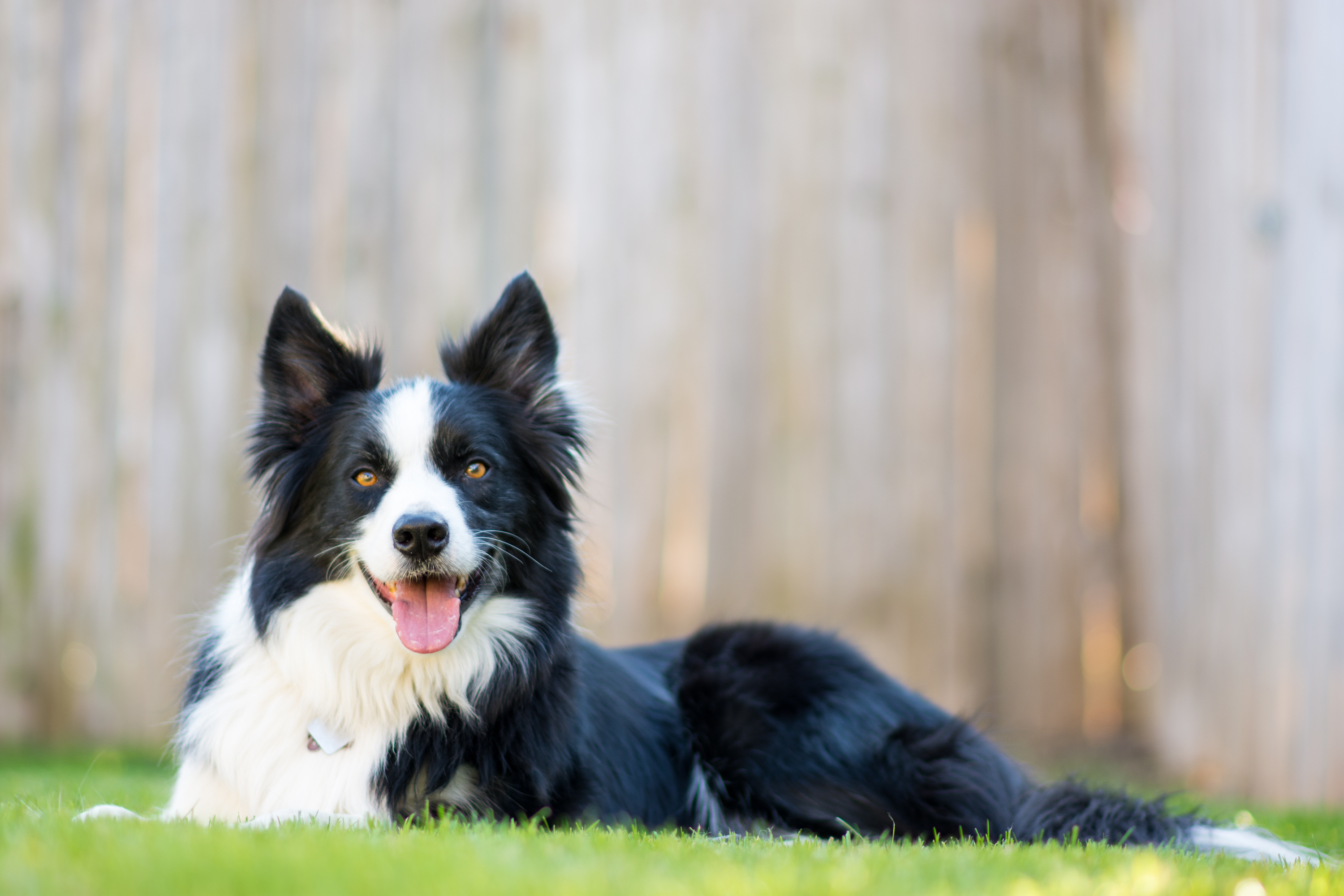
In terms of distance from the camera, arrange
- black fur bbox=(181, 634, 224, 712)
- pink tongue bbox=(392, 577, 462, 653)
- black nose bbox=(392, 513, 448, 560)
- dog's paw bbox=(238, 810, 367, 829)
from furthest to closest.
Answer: black fur bbox=(181, 634, 224, 712) → pink tongue bbox=(392, 577, 462, 653) → black nose bbox=(392, 513, 448, 560) → dog's paw bbox=(238, 810, 367, 829)

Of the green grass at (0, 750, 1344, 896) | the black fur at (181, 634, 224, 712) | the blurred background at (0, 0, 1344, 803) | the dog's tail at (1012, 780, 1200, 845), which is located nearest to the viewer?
the green grass at (0, 750, 1344, 896)

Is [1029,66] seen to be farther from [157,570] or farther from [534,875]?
[534,875]

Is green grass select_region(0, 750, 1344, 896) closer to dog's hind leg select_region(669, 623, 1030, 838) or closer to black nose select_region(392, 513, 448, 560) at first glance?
dog's hind leg select_region(669, 623, 1030, 838)

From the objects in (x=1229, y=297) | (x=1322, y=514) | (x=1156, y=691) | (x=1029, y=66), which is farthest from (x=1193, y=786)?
(x=1029, y=66)

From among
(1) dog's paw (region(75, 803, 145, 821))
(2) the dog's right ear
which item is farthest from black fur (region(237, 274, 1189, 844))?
(1) dog's paw (region(75, 803, 145, 821))

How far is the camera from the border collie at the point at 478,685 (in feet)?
11.6

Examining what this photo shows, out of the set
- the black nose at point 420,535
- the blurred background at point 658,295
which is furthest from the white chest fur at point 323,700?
the blurred background at point 658,295

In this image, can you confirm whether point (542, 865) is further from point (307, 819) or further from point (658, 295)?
point (658, 295)

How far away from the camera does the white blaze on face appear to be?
11.4 ft

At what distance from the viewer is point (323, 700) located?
3.63 meters

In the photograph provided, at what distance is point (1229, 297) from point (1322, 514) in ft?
4.44

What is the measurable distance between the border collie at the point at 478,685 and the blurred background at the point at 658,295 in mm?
2517

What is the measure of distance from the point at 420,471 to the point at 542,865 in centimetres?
145

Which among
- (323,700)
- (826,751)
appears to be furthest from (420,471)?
(826,751)
